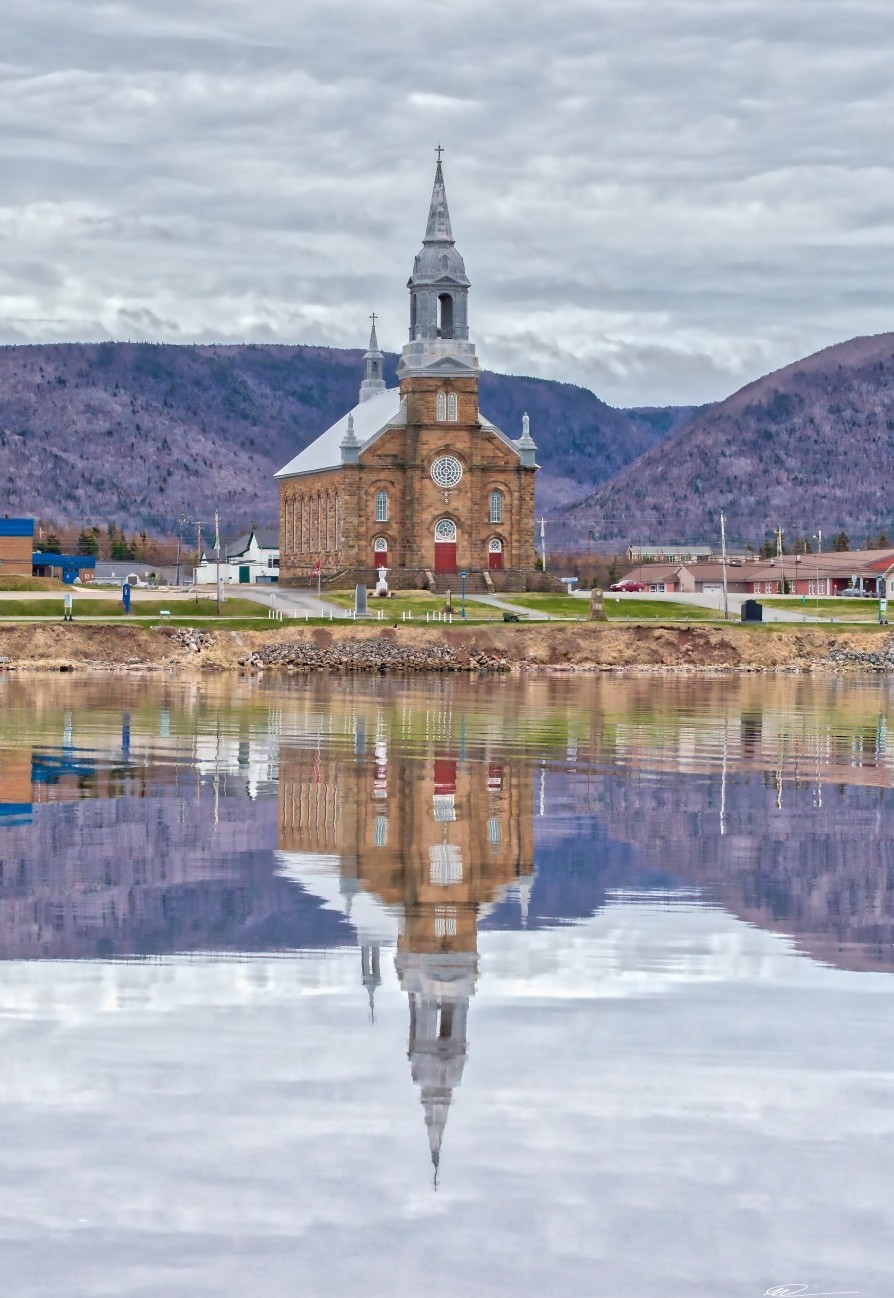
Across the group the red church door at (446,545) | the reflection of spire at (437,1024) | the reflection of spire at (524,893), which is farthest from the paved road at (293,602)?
the reflection of spire at (437,1024)

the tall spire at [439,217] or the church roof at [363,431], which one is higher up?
the tall spire at [439,217]

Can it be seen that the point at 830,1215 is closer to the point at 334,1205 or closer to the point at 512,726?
the point at 334,1205

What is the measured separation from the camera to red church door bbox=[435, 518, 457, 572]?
115250mm

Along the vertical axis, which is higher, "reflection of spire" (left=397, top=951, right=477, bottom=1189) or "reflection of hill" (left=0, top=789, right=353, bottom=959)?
"reflection of hill" (left=0, top=789, right=353, bottom=959)

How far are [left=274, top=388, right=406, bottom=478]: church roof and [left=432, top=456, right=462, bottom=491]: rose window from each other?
358 cm

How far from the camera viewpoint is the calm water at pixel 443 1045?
10.0m

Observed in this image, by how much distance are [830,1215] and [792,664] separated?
76.4 m

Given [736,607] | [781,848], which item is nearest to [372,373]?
[736,607]

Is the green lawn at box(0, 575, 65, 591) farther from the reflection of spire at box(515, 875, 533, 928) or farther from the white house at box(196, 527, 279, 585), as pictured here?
the reflection of spire at box(515, 875, 533, 928)

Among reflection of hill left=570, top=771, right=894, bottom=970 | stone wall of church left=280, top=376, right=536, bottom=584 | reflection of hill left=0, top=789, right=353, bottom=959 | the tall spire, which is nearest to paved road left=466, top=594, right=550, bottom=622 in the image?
stone wall of church left=280, top=376, right=536, bottom=584

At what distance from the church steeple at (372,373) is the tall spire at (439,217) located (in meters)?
30.9

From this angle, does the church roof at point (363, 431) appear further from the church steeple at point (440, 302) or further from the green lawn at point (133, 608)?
the green lawn at point (133, 608)

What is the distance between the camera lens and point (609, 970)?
16125 mm

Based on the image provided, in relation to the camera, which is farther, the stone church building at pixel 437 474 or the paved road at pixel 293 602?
the stone church building at pixel 437 474
